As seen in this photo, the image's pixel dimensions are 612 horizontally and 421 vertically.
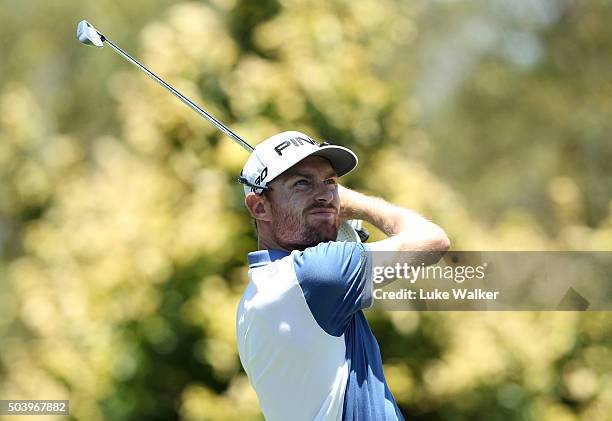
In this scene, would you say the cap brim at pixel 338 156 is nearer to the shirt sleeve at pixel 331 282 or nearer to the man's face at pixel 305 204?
the man's face at pixel 305 204

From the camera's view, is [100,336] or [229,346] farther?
[100,336]

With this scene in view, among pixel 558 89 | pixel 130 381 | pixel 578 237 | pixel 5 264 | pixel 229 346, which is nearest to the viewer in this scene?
pixel 229 346

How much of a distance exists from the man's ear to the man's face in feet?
0.06

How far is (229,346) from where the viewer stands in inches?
206

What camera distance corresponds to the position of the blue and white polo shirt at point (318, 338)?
8.41ft

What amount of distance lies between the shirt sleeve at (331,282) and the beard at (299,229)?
128 mm

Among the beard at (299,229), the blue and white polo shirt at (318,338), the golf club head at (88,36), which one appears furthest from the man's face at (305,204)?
the golf club head at (88,36)

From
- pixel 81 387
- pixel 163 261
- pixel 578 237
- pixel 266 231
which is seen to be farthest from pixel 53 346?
pixel 266 231

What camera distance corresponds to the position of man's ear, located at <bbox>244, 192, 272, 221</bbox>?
2768 millimetres

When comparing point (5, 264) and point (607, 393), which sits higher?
point (5, 264)

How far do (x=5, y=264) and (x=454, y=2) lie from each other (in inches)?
299

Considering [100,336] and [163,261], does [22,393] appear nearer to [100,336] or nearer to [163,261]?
[100,336]

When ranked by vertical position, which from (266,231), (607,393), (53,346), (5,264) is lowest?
(266,231)

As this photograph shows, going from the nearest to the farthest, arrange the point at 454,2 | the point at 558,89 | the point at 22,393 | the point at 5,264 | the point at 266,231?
1. the point at 266,231
2. the point at 22,393
3. the point at 5,264
4. the point at 558,89
5. the point at 454,2
